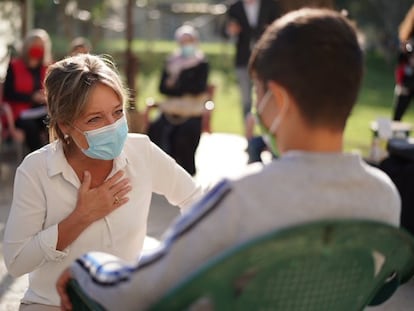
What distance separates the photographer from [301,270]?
169 centimetres

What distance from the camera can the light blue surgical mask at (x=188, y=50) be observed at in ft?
30.9

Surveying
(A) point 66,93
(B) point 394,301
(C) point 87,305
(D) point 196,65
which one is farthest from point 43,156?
(D) point 196,65

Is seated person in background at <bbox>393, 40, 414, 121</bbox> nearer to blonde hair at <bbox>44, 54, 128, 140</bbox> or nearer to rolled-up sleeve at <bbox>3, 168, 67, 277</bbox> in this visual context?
blonde hair at <bbox>44, 54, 128, 140</bbox>

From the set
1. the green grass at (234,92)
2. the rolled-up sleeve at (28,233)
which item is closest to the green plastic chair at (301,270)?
the rolled-up sleeve at (28,233)

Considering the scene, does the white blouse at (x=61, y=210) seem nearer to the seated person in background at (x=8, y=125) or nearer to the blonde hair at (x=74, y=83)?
the blonde hair at (x=74, y=83)

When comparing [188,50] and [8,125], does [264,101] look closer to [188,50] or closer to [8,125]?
[8,125]

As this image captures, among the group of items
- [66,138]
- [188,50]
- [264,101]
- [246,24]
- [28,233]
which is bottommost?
[188,50]

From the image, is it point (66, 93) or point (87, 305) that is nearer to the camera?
point (87, 305)

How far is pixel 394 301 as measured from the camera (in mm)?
4656

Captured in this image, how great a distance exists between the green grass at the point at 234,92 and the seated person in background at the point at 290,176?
13.3 feet

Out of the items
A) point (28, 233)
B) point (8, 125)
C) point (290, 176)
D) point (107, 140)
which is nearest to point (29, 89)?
point (8, 125)

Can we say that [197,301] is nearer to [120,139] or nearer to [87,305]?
[87,305]

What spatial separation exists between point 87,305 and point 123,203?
2.59ft

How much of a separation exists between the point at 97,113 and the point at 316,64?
118 cm
